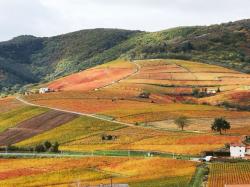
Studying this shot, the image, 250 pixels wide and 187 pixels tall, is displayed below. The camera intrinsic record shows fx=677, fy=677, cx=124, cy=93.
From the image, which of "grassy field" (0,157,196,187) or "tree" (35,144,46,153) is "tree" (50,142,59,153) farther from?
"grassy field" (0,157,196,187)

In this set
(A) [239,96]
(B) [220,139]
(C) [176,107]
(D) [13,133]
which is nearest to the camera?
(B) [220,139]

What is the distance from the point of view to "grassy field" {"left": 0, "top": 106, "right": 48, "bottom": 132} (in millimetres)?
167663

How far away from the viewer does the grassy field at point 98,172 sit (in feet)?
319

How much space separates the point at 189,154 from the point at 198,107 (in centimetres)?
5884

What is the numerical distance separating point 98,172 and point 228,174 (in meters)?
22.5

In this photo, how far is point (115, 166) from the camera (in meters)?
111

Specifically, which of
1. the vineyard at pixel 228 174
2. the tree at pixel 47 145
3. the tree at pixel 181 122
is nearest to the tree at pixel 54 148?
the tree at pixel 47 145

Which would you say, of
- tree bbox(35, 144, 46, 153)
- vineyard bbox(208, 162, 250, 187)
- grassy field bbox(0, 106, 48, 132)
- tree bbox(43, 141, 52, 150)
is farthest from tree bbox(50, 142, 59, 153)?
vineyard bbox(208, 162, 250, 187)

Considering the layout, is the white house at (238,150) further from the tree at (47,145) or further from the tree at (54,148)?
the tree at (47,145)

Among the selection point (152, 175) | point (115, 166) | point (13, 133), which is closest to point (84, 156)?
point (115, 166)

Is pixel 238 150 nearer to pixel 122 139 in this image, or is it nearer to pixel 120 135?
pixel 122 139

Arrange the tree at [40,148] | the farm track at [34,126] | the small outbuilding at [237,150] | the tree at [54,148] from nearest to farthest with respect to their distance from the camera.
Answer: the small outbuilding at [237,150]
the tree at [54,148]
the tree at [40,148]
the farm track at [34,126]

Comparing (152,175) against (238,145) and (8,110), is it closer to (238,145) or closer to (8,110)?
(238,145)

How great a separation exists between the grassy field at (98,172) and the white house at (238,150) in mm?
11497
